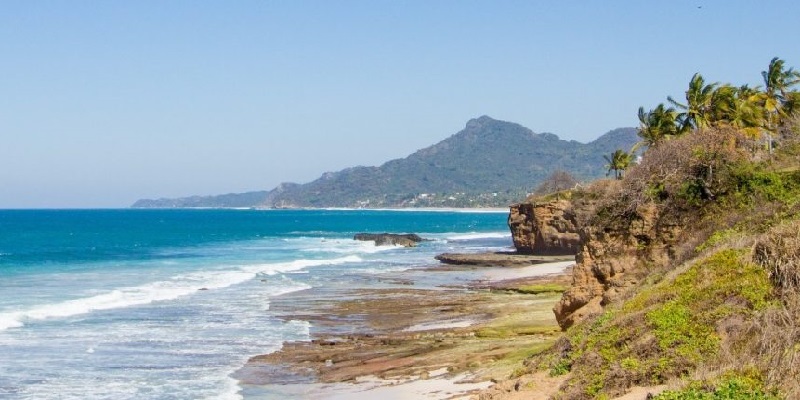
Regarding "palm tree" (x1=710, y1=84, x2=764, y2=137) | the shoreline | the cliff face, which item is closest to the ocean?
→ the shoreline

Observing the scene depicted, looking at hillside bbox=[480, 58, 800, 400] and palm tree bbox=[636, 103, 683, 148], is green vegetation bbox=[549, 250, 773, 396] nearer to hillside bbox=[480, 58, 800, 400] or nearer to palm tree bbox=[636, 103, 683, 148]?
hillside bbox=[480, 58, 800, 400]

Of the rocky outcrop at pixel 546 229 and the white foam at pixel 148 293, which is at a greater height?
the rocky outcrop at pixel 546 229

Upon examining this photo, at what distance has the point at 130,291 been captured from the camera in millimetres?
50656

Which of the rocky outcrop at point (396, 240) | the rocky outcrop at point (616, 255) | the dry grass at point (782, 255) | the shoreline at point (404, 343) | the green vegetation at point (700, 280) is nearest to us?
the green vegetation at point (700, 280)

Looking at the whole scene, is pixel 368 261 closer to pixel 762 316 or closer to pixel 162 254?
pixel 162 254

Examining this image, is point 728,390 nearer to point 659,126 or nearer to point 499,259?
point 659,126

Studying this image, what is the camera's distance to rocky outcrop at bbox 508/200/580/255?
235 ft

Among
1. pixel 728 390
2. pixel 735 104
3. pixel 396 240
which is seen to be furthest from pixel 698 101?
pixel 396 240

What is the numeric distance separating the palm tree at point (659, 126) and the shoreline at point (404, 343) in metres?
9.12

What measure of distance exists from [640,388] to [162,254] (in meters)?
80.6

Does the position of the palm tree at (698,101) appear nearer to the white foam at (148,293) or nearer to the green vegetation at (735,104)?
the green vegetation at (735,104)

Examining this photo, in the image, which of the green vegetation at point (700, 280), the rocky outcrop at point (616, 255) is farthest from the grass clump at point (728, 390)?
the rocky outcrop at point (616, 255)

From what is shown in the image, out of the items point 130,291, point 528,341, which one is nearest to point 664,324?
point 528,341

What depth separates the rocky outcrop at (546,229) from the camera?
71562 mm
